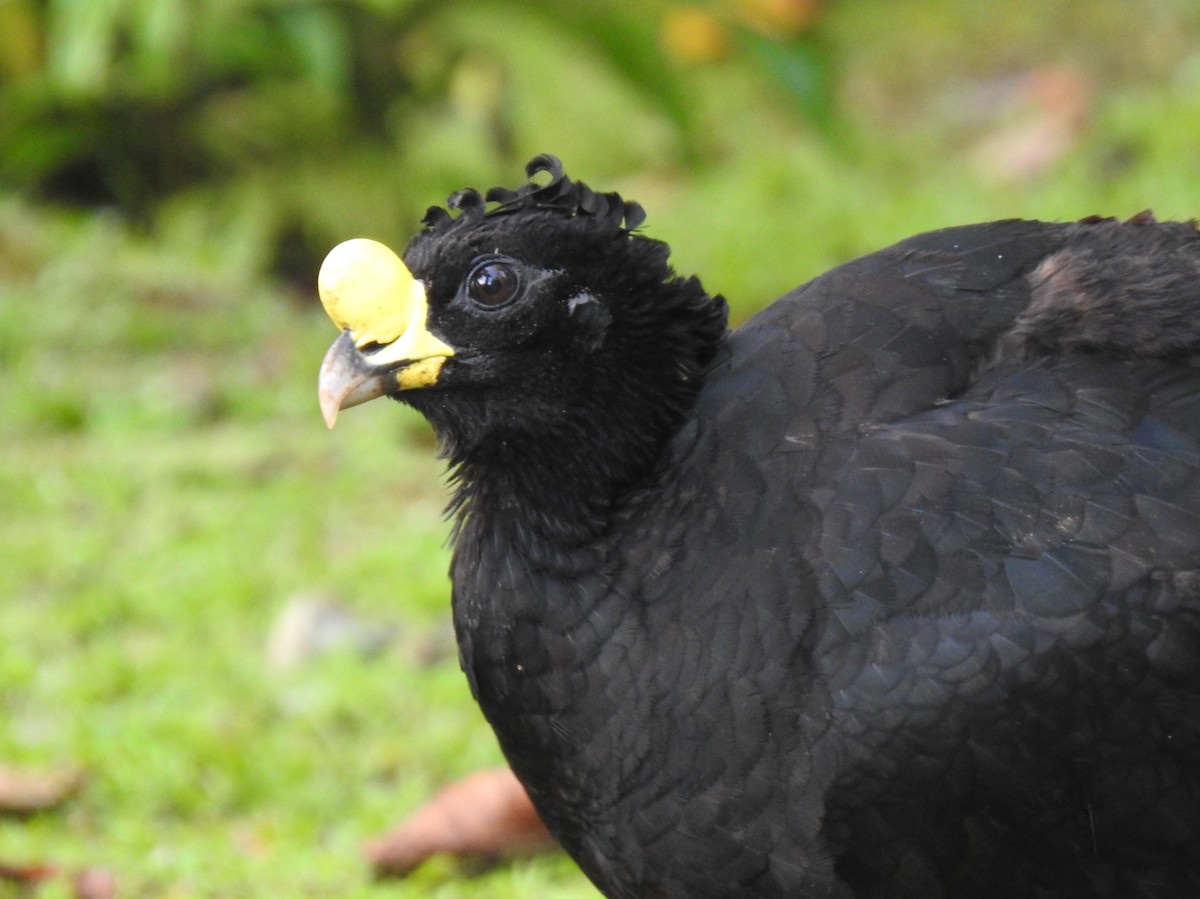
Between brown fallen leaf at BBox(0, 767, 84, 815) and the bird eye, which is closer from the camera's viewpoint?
the bird eye

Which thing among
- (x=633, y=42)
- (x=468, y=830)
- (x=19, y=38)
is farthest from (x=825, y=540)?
(x=19, y=38)

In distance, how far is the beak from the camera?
3.22m

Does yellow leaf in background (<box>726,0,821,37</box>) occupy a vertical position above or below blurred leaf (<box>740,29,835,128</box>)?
above

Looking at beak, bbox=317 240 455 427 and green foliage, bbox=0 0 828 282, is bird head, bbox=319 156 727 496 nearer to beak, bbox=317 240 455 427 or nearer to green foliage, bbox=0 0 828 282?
beak, bbox=317 240 455 427

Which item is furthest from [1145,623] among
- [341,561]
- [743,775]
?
[341,561]

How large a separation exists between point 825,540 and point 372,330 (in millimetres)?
949

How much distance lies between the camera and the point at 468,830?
14.6 ft

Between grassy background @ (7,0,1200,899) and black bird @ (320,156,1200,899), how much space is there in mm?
1333

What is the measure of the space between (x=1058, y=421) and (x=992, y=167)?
643 centimetres

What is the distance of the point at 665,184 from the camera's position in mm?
9883

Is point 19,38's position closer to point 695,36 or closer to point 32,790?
point 695,36

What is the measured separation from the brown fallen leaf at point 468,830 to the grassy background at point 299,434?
0.06m

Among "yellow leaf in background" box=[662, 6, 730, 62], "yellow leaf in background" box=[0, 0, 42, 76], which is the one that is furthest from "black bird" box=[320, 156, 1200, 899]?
"yellow leaf in background" box=[0, 0, 42, 76]

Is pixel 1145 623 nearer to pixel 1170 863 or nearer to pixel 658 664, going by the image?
pixel 1170 863
